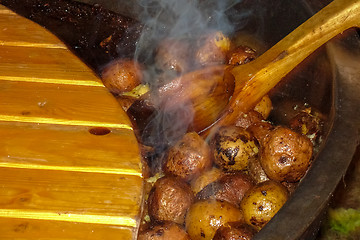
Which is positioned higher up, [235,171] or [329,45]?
[329,45]

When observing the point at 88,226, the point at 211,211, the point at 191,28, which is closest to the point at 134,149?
the point at 88,226

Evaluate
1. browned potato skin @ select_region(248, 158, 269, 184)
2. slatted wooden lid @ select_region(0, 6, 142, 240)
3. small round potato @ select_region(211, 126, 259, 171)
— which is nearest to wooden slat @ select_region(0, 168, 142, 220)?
slatted wooden lid @ select_region(0, 6, 142, 240)

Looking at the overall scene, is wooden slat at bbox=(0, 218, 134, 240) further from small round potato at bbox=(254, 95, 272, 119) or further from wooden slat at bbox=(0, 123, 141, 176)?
small round potato at bbox=(254, 95, 272, 119)

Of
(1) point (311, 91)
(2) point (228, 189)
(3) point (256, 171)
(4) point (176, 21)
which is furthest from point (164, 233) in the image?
(4) point (176, 21)

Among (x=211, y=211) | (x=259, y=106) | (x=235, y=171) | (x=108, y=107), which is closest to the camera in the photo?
(x=108, y=107)

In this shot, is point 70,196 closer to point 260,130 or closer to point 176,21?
point 260,130

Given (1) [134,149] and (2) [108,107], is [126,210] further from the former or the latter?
(2) [108,107]
